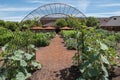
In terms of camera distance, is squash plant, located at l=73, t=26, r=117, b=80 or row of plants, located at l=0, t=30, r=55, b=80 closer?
squash plant, located at l=73, t=26, r=117, b=80

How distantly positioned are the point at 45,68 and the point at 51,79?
113cm

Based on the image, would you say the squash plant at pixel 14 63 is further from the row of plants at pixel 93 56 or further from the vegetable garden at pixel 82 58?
the row of plants at pixel 93 56

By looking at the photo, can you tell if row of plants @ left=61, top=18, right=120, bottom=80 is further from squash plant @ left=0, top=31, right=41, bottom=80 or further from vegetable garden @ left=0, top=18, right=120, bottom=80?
squash plant @ left=0, top=31, right=41, bottom=80

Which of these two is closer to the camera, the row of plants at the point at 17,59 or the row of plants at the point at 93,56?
the row of plants at the point at 93,56

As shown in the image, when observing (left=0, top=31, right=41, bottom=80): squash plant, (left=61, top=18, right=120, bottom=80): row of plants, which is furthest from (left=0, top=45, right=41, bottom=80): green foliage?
(left=61, top=18, right=120, bottom=80): row of plants

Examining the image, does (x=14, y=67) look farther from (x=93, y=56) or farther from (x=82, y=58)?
(x=93, y=56)

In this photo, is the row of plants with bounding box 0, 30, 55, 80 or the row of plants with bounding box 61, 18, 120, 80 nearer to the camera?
the row of plants with bounding box 61, 18, 120, 80

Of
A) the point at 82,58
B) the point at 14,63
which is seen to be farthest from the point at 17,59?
the point at 82,58

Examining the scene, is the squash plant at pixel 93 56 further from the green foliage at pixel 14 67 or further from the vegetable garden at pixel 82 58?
the green foliage at pixel 14 67

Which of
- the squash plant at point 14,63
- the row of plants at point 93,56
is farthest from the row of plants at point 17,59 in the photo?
the row of plants at point 93,56

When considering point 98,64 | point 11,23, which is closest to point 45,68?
point 98,64

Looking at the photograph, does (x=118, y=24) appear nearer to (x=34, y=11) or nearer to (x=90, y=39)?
(x=34, y=11)

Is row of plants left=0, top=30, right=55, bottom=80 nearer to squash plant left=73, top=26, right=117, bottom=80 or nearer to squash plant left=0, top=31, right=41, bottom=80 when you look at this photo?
squash plant left=0, top=31, right=41, bottom=80

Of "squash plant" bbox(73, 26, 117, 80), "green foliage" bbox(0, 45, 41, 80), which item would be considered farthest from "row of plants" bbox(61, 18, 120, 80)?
"green foliage" bbox(0, 45, 41, 80)
